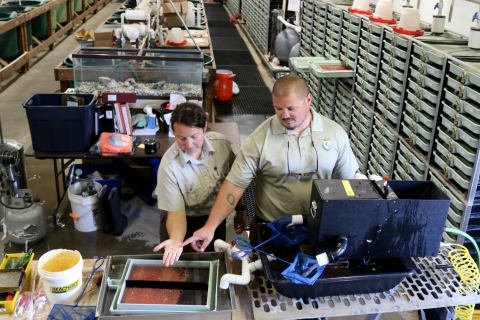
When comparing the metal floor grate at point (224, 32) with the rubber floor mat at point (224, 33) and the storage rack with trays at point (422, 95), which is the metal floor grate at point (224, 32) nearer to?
the rubber floor mat at point (224, 33)

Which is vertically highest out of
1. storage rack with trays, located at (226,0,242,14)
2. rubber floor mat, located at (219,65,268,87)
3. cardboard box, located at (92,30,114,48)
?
storage rack with trays, located at (226,0,242,14)

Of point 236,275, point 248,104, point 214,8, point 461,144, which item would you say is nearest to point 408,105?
point 461,144

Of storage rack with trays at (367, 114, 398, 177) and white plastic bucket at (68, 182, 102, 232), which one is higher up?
storage rack with trays at (367, 114, 398, 177)

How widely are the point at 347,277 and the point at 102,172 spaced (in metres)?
3.24

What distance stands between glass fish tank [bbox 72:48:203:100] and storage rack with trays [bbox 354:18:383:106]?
1.43 meters

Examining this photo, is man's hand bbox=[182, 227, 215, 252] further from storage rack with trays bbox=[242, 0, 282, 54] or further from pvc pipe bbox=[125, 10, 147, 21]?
storage rack with trays bbox=[242, 0, 282, 54]

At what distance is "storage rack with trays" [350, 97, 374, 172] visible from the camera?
4.26 metres

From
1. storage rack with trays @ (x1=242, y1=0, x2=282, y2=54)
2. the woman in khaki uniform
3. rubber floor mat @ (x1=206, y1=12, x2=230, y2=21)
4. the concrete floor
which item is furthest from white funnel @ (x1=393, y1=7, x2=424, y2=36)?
rubber floor mat @ (x1=206, y1=12, x2=230, y2=21)

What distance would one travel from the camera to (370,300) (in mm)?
1832

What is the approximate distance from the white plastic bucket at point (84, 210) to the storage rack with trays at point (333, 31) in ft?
8.97

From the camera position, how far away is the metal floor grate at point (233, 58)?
970 centimetres

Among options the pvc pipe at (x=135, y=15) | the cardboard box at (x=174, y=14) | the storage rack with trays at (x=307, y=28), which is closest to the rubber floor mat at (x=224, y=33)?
the cardboard box at (x=174, y=14)

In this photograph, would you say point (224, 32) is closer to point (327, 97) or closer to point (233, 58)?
point (233, 58)

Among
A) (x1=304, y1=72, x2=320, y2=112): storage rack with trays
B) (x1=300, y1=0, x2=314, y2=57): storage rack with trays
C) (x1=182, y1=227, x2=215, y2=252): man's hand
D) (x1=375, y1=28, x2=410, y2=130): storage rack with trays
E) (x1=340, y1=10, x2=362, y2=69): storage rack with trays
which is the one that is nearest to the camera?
(x1=182, y1=227, x2=215, y2=252): man's hand
